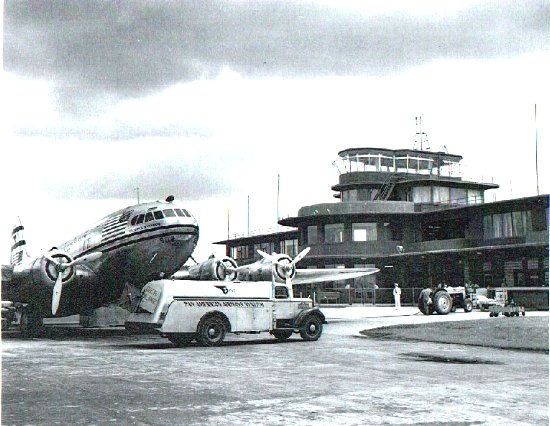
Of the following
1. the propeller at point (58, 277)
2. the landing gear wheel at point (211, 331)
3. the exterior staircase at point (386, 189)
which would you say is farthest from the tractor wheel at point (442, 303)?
the exterior staircase at point (386, 189)

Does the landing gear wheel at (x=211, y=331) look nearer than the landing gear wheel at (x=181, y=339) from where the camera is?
Yes

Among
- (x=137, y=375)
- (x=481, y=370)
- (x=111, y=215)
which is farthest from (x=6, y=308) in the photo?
(x=481, y=370)

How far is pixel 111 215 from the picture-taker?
30.4 m

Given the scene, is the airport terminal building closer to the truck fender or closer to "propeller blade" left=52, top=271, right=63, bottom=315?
the truck fender

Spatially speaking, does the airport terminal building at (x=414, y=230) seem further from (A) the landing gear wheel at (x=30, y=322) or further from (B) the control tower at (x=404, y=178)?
(A) the landing gear wheel at (x=30, y=322)

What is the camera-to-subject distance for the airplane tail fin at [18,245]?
4085cm

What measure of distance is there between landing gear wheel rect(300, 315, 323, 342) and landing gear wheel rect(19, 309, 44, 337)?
1432 centimetres

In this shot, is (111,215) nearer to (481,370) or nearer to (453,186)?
(481,370)

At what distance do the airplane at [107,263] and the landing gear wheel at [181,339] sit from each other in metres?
4.92

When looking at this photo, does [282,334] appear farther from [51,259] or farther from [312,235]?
[312,235]

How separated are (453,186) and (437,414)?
2661 inches

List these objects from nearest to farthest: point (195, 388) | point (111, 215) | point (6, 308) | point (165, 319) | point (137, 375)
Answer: point (195, 388) < point (137, 375) < point (165, 319) < point (111, 215) < point (6, 308)

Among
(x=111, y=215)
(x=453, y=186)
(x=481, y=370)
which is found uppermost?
(x=453, y=186)

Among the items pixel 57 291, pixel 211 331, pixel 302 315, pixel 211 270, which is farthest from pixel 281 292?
pixel 57 291
